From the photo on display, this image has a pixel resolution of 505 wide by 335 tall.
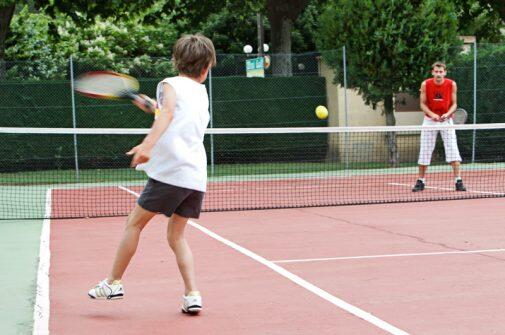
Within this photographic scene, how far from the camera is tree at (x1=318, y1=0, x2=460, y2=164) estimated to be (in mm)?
18859

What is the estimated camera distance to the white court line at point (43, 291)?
189 inches

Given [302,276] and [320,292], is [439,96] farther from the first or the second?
[320,292]

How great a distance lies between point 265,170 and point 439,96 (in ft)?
22.2

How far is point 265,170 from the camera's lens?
1894 cm

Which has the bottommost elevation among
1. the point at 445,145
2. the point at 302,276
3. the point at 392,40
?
the point at 302,276

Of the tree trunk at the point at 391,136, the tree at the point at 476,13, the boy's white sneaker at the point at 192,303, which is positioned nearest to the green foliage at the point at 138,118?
the tree trunk at the point at 391,136

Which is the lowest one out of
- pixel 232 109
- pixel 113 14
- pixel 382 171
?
pixel 382 171

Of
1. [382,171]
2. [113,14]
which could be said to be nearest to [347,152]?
[382,171]

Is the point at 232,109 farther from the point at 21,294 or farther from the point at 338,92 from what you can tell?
the point at 21,294

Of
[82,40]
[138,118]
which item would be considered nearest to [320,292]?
[138,118]

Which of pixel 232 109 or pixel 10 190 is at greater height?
pixel 232 109

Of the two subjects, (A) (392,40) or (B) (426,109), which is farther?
(A) (392,40)

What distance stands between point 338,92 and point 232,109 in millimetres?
2696

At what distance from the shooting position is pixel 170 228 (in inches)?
209
